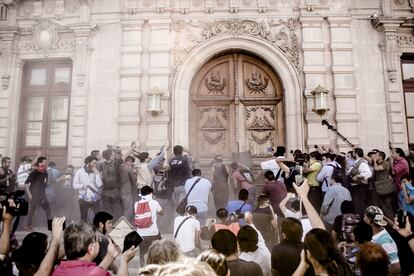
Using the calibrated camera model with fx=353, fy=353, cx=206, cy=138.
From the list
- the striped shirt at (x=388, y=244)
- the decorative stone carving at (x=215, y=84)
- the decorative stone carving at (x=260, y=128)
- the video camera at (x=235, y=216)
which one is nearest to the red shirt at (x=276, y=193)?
the video camera at (x=235, y=216)

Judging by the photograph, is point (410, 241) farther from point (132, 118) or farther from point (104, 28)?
point (104, 28)

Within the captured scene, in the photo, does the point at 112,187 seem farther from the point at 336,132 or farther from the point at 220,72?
the point at 336,132

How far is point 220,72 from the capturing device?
39.3 feet

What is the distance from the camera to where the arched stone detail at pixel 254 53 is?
435 inches

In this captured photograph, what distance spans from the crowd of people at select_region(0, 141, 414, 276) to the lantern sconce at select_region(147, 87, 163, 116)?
1554mm

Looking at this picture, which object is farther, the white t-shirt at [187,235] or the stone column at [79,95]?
the stone column at [79,95]

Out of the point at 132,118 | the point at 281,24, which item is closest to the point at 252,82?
the point at 281,24

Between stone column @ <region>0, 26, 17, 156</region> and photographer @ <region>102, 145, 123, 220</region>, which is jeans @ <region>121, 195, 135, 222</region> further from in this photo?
stone column @ <region>0, 26, 17, 156</region>

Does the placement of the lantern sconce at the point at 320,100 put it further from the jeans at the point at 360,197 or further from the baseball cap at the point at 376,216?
the baseball cap at the point at 376,216

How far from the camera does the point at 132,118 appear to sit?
11219mm

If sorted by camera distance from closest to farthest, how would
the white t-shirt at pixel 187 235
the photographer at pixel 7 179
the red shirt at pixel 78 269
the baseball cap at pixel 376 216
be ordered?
the red shirt at pixel 78 269, the baseball cap at pixel 376 216, the white t-shirt at pixel 187 235, the photographer at pixel 7 179

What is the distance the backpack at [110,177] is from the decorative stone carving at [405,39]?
32.0 feet

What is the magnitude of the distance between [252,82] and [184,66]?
2.33 m

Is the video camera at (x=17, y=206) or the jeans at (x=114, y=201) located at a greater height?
the video camera at (x=17, y=206)
